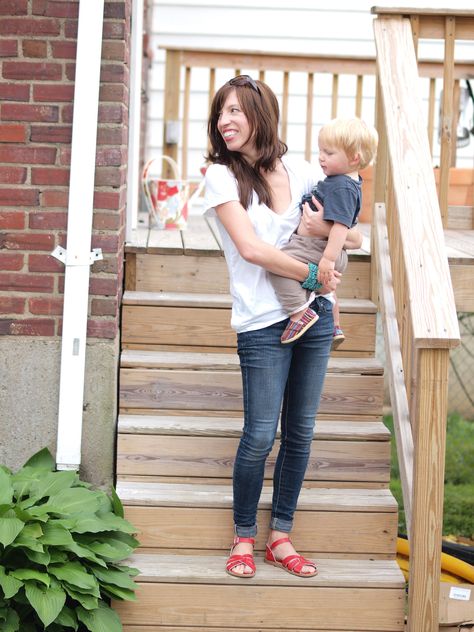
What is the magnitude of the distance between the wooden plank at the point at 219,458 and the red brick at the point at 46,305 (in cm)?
55

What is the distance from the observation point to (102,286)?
3.92 meters

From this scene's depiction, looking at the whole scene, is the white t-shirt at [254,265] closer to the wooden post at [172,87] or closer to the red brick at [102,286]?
the red brick at [102,286]

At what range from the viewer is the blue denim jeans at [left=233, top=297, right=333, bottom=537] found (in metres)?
3.28

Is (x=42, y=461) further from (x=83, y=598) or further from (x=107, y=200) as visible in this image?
(x=107, y=200)

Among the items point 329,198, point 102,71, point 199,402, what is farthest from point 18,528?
point 102,71

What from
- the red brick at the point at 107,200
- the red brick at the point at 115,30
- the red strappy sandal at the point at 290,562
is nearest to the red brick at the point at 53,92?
the red brick at the point at 115,30

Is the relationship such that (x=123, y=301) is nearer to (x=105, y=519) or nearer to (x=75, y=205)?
(x=75, y=205)

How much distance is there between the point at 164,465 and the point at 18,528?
0.80 metres

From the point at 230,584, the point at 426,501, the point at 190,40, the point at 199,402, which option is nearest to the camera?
the point at 426,501

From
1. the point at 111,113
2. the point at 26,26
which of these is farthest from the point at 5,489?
the point at 26,26

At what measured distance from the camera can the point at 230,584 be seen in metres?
3.51

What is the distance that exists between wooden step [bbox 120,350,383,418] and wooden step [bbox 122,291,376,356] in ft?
0.41

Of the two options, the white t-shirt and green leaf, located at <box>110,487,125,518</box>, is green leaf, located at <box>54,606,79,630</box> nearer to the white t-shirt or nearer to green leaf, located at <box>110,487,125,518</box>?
green leaf, located at <box>110,487,125,518</box>

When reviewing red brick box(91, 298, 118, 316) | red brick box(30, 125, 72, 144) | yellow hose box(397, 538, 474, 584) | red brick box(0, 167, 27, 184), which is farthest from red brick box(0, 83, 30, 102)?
yellow hose box(397, 538, 474, 584)
